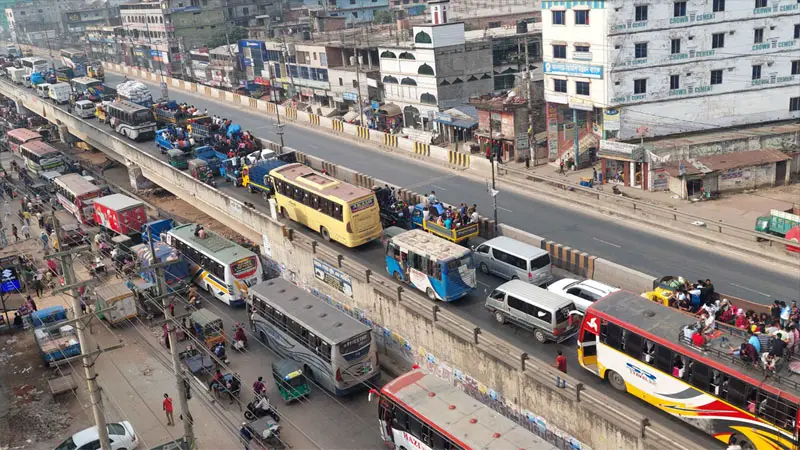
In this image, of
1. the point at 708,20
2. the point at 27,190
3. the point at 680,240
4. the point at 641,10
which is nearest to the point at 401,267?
the point at 680,240

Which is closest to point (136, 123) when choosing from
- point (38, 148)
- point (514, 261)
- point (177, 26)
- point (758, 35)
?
point (38, 148)

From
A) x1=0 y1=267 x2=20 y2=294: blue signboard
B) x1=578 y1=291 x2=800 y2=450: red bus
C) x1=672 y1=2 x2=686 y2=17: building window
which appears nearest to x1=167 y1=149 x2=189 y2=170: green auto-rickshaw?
x1=0 y1=267 x2=20 y2=294: blue signboard

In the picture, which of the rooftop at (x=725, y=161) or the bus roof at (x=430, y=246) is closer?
the bus roof at (x=430, y=246)

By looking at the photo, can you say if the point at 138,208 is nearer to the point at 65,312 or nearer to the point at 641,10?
the point at 65,312

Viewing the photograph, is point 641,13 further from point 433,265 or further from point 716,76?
point 433,265

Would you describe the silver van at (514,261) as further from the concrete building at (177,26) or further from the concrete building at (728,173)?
the concrete building at (177,26)

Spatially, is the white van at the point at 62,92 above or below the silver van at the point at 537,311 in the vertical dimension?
above

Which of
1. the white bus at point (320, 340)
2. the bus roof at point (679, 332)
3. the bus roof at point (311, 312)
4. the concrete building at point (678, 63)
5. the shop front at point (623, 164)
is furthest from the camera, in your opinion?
the concrete building at point (678, 63)

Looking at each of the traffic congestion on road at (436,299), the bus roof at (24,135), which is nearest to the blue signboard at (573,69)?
the traffic congestion on road at (436,299)
